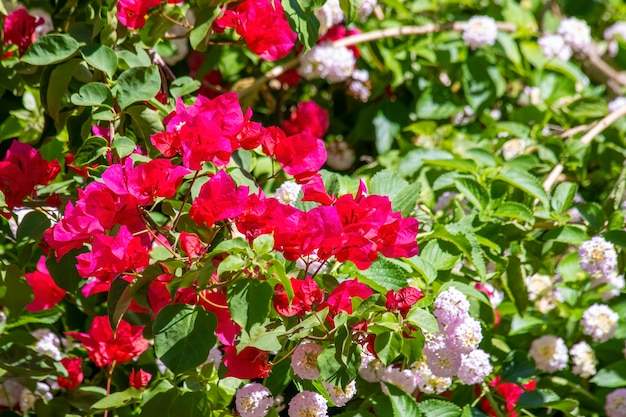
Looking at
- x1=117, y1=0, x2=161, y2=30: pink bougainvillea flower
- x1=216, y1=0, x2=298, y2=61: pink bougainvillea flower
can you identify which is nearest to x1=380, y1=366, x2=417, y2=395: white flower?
x1=216, y1=0, x2=298, y2=61: pink bougainvillea flower

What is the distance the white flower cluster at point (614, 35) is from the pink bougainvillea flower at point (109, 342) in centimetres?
181

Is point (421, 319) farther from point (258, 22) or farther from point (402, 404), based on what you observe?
point (258, 22)

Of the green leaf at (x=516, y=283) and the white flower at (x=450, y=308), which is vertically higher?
the white flower at (x=450, y=308)

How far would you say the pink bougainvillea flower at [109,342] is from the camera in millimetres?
1260

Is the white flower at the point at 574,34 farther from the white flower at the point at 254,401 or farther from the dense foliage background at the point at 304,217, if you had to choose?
the white flower at the point at 254,401

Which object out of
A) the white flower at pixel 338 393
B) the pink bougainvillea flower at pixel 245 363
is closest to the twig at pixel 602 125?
the white flower at pixel 338 393

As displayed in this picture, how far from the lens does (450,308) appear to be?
1.11 m

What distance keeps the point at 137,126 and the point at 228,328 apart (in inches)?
15.4

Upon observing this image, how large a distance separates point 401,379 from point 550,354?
41 cm

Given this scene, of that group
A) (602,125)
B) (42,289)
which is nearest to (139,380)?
(42,289)

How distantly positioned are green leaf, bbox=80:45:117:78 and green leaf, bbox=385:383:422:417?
627mm

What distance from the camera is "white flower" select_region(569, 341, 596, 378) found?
1592mm

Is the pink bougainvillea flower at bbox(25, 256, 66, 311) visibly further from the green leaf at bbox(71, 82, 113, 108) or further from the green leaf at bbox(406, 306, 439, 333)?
the green leaf at bbox(406, 306, 439, 333)

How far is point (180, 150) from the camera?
1.03 metres
